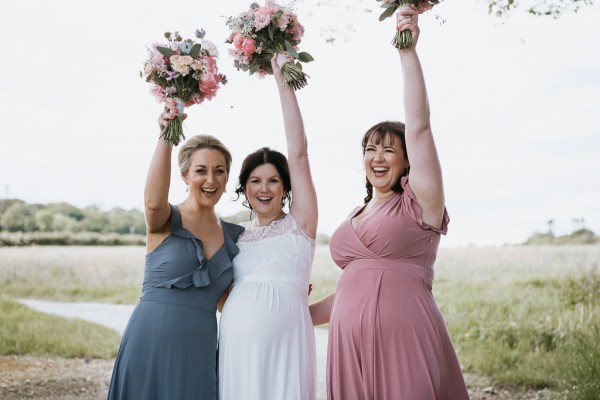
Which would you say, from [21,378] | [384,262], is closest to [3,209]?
[21,378]

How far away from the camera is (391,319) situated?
3.30 metres

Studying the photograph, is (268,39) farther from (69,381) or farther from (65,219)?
(65,219)

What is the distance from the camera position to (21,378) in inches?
310

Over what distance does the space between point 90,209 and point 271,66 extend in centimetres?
998

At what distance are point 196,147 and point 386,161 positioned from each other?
3.43 ft

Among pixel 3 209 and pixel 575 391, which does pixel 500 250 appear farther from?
pixel 3 209

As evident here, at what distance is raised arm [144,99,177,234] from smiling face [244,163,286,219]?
528 millimetres

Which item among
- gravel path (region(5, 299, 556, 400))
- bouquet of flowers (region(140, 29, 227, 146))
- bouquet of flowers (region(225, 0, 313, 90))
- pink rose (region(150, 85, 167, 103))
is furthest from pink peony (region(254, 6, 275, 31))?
gravel path (region(5, 299, 556, 400))

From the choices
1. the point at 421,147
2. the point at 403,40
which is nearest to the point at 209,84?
the point at 403,40

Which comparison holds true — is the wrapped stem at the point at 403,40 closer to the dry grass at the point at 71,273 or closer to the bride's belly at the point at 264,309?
A: the bride's belly at the point at 264,309

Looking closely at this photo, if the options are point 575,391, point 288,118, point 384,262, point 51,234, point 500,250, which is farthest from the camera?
point 51,234

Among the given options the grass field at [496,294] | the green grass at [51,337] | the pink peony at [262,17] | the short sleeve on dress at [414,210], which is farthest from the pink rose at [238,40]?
the green grass at [51,337]

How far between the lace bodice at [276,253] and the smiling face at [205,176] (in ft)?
1.02

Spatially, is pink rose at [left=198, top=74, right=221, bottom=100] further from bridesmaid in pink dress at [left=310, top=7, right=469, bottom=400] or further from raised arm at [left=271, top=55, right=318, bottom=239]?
bridesmaid in pink dress at [left=310, top=7, right=469, bottom=400]
